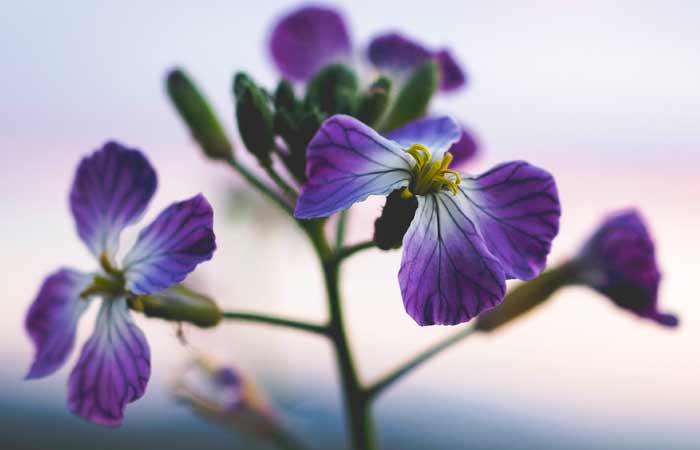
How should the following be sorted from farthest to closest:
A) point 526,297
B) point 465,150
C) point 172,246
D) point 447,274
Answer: point 465,150
point 526,297
point 172,246
point 447,274

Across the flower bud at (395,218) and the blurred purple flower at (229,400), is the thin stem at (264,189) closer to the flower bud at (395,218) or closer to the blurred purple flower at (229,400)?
the flower bud at (395,218)

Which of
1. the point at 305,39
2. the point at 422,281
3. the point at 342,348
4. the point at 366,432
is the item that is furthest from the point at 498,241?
the point at 305,39

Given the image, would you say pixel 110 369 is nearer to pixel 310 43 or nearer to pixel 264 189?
pixel 264 189

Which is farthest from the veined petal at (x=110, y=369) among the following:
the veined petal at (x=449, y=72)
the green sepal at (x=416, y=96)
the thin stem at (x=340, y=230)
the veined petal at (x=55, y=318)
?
the veined petal at (x=449, y=72)

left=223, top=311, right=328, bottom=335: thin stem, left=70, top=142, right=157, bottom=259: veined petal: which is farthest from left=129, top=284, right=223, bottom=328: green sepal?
left=70, top=142, right=157, bottom=259: veined petal

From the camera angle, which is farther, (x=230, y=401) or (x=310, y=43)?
(x=310, y=43)

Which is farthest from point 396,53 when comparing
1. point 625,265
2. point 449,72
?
Result: point 625,265
